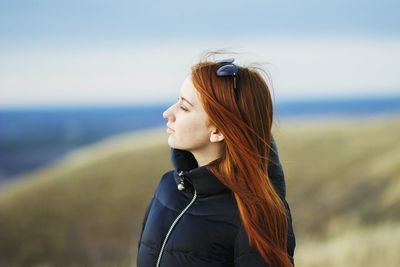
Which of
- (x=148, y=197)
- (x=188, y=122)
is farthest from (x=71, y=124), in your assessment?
(x=188, y=122)

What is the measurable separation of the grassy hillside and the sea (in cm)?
133

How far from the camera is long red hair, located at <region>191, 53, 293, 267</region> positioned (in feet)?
6.74

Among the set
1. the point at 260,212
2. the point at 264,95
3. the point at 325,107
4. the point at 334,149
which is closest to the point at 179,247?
the point at 260,212

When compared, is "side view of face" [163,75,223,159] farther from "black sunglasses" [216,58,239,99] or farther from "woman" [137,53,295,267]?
"black sunglasses" [216,58,239,99]

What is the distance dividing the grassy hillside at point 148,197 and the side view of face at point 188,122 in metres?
3.74

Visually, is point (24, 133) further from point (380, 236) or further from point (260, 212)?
point (260, 212)

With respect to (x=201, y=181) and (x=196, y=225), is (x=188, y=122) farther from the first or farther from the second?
(x=196, y=225)

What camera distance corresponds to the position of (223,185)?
7.03 feet

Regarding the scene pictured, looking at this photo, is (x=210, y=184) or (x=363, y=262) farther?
(x=363, y=262)

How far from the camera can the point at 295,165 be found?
885 cm

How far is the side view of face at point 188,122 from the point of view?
213cm

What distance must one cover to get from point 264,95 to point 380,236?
16.4 ft

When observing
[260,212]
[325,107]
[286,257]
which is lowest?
[325,107]

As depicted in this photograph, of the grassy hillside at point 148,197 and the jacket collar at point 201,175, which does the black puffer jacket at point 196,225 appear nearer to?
the jacket collar at point 201,175
